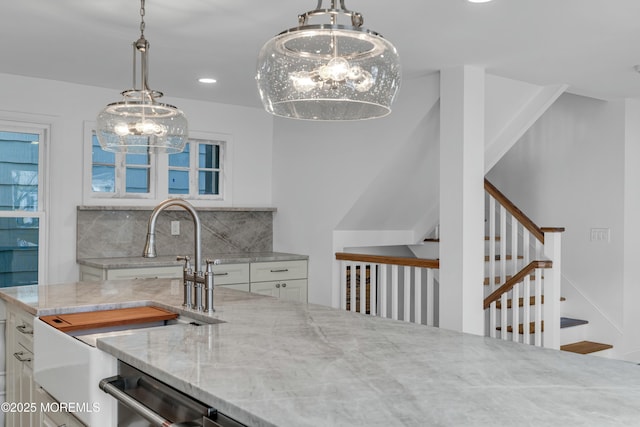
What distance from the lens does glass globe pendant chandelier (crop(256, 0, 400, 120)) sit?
1596mm

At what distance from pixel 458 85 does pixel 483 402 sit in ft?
10.4

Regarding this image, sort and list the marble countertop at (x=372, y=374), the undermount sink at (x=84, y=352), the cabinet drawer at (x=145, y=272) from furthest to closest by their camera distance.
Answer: the cabinet drawer at (x=145, y=272) → the undermount sink at (x=84, y=352) → the marble countertop at (x=372, y=374)

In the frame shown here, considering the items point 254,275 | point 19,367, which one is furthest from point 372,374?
point 254,275

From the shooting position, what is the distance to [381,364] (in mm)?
1561

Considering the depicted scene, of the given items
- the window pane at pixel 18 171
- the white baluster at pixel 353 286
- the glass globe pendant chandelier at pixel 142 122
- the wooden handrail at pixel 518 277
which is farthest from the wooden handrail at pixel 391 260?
the window pane at pixel 18 171

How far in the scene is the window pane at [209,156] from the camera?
5.63 meters

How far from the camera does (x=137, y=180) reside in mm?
5223

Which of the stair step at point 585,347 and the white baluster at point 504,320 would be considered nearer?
the white baluster at point 504,320

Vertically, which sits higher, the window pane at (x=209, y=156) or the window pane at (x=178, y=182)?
the window pane at (x=209, y=156)

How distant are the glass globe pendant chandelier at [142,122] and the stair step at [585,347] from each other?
12.8 feet

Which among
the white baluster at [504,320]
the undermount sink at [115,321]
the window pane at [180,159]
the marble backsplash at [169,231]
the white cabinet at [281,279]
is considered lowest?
the white baluster at [504,320]

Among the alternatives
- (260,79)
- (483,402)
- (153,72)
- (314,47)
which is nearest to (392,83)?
(314,47)

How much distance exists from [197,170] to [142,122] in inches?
115

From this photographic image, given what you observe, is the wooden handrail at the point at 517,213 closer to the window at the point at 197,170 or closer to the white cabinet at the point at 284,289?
the white cabinet at the point at 284,289
